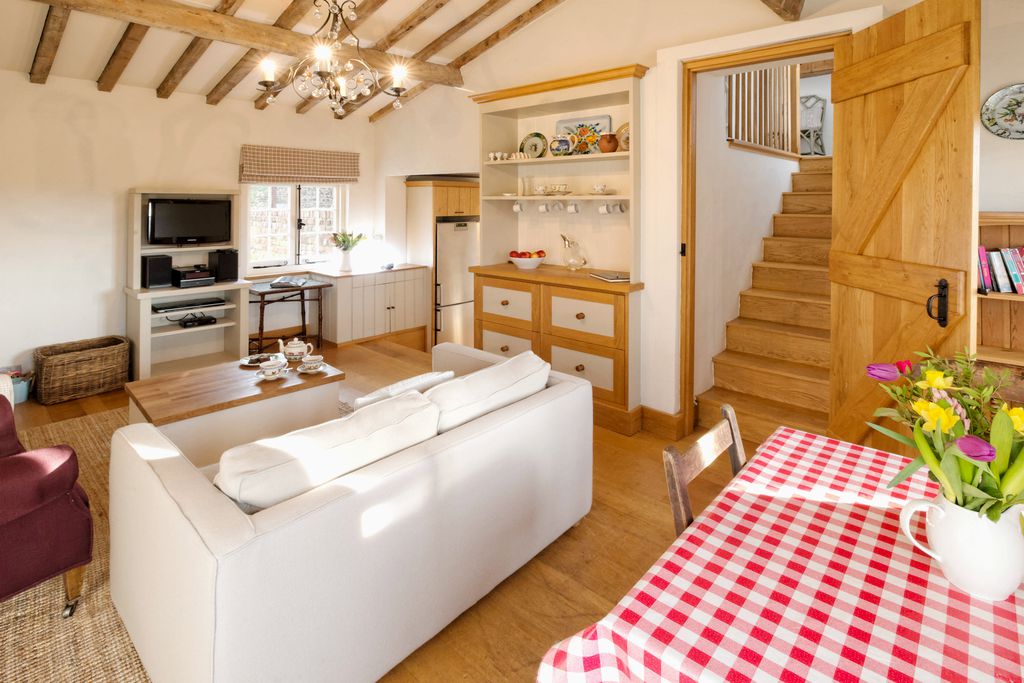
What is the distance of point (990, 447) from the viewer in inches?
35.3

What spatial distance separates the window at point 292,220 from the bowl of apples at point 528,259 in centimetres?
289

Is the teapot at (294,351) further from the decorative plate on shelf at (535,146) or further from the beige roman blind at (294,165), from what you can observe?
the beige roman blind at (294,165)

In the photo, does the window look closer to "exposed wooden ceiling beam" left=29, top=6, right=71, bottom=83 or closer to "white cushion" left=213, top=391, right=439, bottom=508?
"exposed wooden ceiling beam" left=29, top=6, right=71, bottom=83

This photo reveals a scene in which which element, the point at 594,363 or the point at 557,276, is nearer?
the point at 594,363

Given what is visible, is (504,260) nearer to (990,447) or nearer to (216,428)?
(216,428)

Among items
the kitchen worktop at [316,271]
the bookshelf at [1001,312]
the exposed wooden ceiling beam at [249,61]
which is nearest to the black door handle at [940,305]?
the bookshelf at [1001,312]

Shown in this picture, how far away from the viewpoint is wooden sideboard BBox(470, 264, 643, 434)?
375 cm

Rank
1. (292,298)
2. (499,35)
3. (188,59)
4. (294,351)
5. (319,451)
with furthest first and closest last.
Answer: (292,298)
(499,35)
(188,59)
(294,351)
(319,451)

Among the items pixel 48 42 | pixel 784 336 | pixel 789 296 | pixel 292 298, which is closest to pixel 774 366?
pixel 784 336

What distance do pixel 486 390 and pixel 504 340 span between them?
2.26 m

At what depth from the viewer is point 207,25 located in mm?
3830

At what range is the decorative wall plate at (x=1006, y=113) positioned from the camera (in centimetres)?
287

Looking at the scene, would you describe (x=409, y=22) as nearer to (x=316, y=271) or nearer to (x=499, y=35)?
(x=499, y=35)

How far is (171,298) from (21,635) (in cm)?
370
